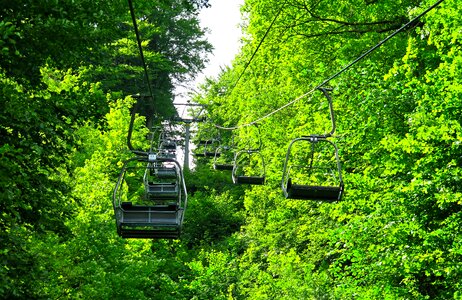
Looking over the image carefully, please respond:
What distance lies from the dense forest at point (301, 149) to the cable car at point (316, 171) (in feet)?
1.50

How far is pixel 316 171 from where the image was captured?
25.4 metres

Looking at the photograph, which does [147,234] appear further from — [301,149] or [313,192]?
[301,149]

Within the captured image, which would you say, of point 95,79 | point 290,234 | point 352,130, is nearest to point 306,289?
point 290,234

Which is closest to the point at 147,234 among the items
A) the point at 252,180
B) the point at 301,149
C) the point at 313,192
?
the point at 313,192

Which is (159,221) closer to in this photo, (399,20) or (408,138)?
(408,138)

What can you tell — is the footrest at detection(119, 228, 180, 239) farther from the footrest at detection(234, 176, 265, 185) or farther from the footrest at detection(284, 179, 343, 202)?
the footrest at detection(234, 176, 265, 185)

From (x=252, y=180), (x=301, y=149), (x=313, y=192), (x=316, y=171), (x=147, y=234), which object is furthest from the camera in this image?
(x=301, y=149)

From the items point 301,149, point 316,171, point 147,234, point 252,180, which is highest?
point 301,149

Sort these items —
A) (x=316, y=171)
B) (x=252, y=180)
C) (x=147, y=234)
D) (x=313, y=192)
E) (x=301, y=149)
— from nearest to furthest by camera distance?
(x=313, y=192)
(x=147, y=234)
(x=252, y=180)
(x=316, y=171)
(x=301, y=149)

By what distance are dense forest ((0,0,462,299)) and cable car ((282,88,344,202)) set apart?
0.46 m

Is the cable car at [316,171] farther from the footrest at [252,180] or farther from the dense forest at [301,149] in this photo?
the footrest at [252,180]

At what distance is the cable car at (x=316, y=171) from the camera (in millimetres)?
13375

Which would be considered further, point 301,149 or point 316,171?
point 301,149

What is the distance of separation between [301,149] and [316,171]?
455cm
